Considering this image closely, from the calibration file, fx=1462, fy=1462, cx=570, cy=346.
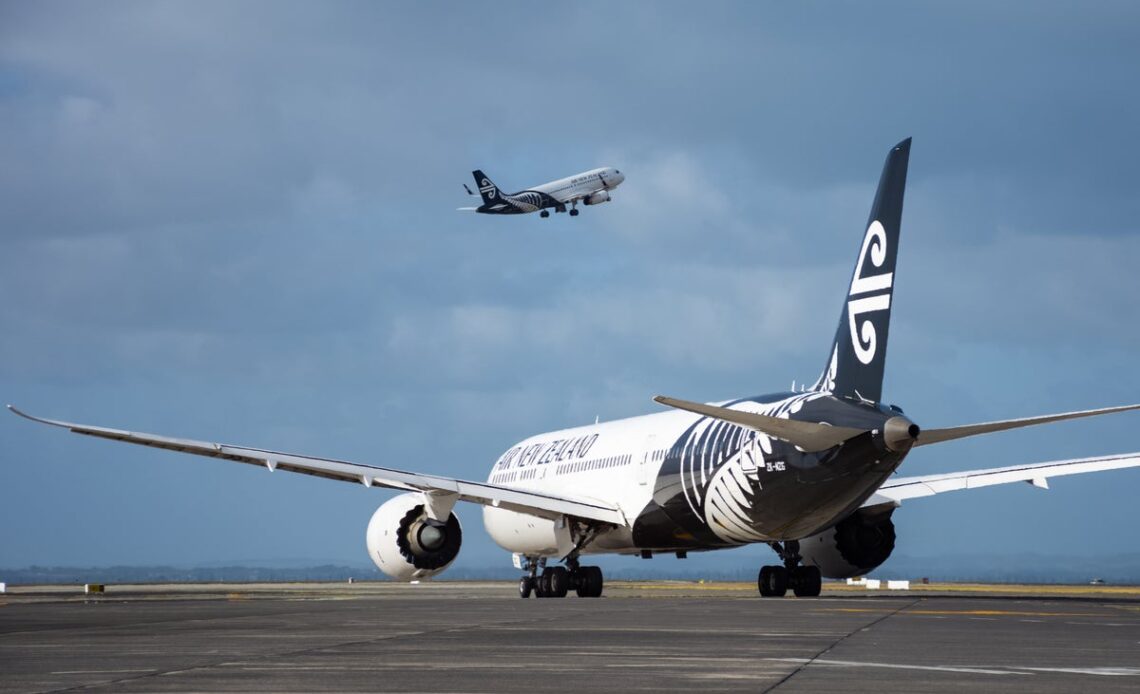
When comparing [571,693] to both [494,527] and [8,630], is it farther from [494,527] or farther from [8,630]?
[494,527]

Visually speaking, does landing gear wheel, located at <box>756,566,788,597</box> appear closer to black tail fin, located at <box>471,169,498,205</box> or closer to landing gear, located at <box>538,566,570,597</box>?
landing gear, located at <box>538,566,570,597</box>

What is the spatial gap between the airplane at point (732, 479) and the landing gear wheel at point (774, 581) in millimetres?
29

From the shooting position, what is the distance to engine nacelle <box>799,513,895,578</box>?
3192 cm

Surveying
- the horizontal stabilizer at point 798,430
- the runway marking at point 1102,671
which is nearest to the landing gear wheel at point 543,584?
the horizontal stabilizer at point 798,430

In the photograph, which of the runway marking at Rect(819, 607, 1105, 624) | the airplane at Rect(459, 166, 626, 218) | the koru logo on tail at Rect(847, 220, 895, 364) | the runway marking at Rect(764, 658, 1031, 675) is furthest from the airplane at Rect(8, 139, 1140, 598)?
the airplane at Rect(459, 166, 626, 218)

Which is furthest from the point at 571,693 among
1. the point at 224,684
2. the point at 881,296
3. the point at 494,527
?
the point at 494,527

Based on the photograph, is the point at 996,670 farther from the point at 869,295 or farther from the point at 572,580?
the point at 572,580

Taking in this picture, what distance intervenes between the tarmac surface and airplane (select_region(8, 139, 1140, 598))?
355 centimetres

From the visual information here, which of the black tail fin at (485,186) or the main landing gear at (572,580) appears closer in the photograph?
the main landing gear at (572,580)

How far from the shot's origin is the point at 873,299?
25.4 metres

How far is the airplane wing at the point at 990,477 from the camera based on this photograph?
29906mm

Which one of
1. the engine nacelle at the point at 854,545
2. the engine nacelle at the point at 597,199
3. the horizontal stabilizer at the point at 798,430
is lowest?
the engine nacelle at the point at 854,545

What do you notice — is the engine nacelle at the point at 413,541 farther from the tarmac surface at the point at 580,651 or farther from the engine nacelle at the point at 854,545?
the tarmac surface at the point at 580,651

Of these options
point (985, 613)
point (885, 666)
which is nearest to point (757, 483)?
point (985, 613)
